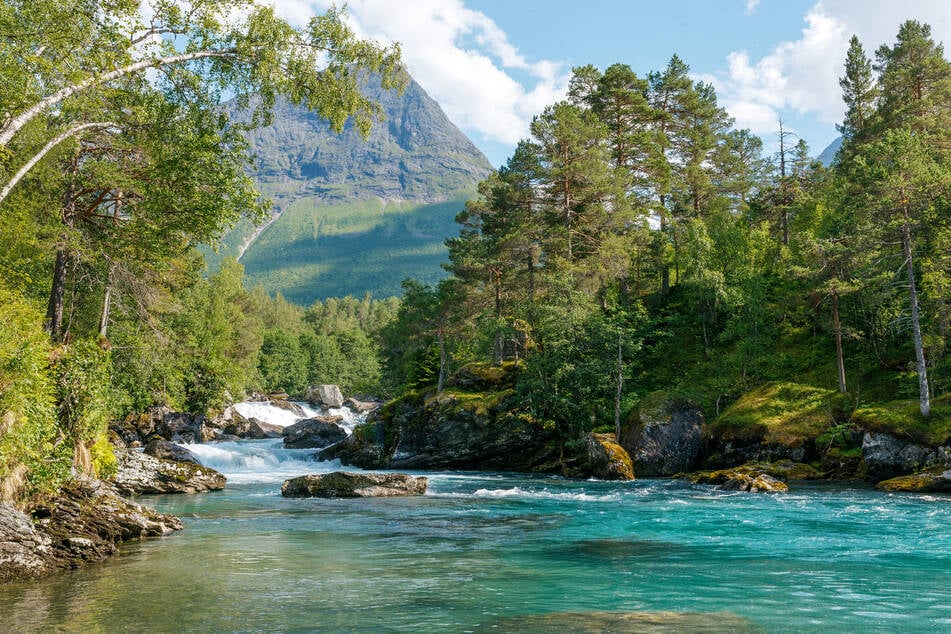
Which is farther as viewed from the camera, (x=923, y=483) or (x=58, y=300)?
(x=923, y=483)

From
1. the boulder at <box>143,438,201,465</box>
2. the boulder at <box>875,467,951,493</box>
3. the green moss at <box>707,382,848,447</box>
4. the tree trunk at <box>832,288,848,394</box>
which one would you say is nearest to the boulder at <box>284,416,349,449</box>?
the boulder at <box>143,438,201,465</box>

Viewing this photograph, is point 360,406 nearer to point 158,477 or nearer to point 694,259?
point 694,259

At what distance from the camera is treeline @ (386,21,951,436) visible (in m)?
30.3

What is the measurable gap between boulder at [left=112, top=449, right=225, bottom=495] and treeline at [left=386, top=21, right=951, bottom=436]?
17.6 metres

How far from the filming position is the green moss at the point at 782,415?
1222 inches

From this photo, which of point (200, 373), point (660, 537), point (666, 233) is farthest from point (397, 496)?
point (200, 373)

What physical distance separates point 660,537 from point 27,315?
16.5m

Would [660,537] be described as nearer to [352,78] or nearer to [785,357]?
[352,78]

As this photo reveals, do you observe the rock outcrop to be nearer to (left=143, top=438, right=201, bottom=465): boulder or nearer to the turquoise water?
the turquoise water

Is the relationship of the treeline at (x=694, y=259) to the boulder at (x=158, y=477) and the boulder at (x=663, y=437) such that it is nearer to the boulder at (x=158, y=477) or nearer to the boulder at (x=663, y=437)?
the boulder at (x=663, y=437)

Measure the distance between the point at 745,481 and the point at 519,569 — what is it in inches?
633

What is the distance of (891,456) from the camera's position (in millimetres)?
26953

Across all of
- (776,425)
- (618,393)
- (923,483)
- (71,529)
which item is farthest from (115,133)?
(776,425)

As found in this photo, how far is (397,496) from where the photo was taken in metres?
25.5
